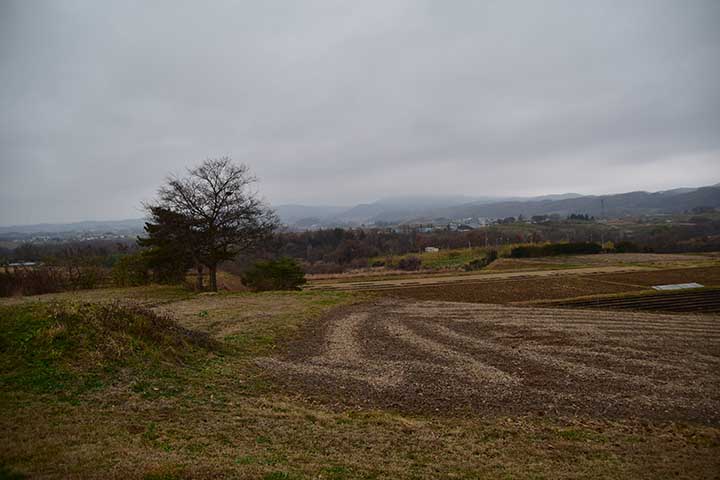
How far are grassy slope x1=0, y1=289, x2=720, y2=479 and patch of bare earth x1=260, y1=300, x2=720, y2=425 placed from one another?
3.00ft

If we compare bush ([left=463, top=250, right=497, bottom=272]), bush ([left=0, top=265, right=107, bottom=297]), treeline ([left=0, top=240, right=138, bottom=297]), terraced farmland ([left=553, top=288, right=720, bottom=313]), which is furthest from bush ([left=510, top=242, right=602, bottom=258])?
bush ([left=0, top=265, right=107, bottom=297])

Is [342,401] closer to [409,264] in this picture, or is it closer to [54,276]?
[54,276]

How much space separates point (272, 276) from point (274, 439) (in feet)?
95.5

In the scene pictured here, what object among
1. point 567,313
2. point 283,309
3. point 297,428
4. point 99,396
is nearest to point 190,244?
point 283,309

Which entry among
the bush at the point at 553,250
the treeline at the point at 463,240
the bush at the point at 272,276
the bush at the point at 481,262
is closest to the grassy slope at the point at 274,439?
the bush at the point at 272,276

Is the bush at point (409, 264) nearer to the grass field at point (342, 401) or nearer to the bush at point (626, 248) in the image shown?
the bush at point (626, 248)

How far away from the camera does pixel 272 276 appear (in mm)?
35719

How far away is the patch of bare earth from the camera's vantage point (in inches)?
394

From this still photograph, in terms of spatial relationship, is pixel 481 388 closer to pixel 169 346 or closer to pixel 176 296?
pixel 169 346

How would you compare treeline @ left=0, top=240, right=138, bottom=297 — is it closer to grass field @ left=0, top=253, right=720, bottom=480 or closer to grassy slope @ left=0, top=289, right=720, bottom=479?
grass field @ left=0, top=253, right=720, bottom=480

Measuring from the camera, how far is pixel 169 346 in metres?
11.8

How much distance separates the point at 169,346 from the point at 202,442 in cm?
580

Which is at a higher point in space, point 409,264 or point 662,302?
point 662,302

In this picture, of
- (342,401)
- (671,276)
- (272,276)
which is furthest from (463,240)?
(342,401)
